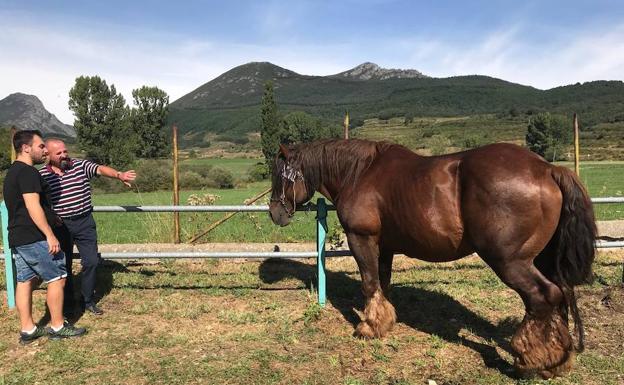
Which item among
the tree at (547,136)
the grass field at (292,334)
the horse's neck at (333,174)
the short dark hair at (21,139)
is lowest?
the grass field at (292,334)

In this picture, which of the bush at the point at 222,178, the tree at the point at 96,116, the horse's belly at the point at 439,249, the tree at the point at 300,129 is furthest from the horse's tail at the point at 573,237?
the tree at the point at 96,116

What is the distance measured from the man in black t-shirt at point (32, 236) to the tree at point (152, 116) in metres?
65.8

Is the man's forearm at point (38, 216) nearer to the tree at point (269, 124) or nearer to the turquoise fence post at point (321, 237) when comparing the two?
the turquoise fence post at point (321, 237)

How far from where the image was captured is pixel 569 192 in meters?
3.62

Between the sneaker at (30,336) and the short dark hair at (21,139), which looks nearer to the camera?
the short dark hair at (21,139)

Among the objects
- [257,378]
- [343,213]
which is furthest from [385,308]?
[257,378]

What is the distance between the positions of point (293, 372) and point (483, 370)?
1.66 meters

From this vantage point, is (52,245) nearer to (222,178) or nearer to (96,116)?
(222,178)

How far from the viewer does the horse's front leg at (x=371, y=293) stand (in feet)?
15.0

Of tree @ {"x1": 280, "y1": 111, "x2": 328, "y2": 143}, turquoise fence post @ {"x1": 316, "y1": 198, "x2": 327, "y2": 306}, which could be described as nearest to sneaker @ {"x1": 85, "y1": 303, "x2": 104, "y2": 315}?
turquoise fence post @ {"x1": 316, "y1": 198, "x2": 327, "y2": 306}

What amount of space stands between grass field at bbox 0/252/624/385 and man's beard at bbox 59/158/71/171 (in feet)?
5.80

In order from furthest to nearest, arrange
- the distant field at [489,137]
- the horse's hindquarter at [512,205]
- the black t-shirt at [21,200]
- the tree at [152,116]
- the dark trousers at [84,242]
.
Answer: the tree at [152,116]
the distant field at [489,137]
the dark trousers at [84,242]
the black t-shirt at [21,200]
the horse's hindquarter at [512,205]

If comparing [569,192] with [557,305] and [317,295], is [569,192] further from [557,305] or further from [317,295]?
[317,295]

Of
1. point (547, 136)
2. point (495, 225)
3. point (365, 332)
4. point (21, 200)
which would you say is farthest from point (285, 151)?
point (547, 136)
